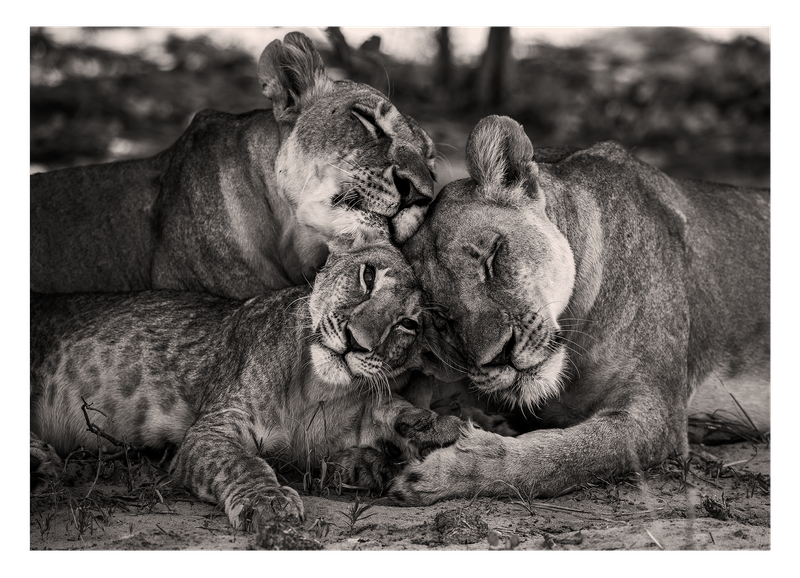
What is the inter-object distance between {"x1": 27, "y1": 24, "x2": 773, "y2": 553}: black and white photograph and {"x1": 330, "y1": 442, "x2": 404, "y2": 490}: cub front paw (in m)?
0.01

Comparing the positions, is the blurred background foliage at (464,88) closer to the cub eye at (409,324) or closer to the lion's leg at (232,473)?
the cub eye at (409,324)

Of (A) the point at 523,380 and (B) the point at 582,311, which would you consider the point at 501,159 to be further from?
(A) the point at 523,380

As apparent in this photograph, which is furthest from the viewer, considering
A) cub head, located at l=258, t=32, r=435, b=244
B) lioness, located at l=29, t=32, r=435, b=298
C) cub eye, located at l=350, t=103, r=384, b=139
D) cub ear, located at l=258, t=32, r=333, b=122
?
cub ear, located at l=258, t=32, r=333, b=122

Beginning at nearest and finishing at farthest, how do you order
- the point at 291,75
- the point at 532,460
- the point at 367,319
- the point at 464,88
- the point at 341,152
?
the point at 367,319 → the point at 532,460 → the point at 341,152 → the point at 291,75 → the point at 464,88

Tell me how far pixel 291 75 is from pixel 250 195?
0.63 metres

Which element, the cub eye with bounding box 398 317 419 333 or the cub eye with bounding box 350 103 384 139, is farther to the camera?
the cub eye with bounding box 350 103 384 139

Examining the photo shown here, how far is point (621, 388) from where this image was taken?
4645 millimetres

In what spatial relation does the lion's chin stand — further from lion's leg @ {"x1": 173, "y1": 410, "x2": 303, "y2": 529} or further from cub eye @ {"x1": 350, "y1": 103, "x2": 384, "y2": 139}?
cub eye @ {"x1": 350, "y1": 103, "x2": 384, "y2": 139}

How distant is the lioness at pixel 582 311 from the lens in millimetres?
4242

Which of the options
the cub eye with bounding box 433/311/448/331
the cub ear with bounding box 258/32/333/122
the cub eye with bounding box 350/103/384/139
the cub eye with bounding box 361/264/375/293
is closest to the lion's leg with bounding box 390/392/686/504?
the cub eye with bounding box 433/311/448/331

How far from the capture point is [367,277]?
14.1 ft

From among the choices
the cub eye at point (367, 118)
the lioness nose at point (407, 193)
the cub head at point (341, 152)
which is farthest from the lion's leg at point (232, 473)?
the cub eye at point (367, 118)

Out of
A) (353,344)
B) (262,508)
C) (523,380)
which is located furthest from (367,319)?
(262,508)

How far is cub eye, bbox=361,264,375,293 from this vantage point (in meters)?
4.25
